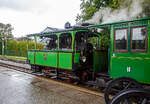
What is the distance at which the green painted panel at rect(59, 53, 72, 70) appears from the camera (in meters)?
6.32

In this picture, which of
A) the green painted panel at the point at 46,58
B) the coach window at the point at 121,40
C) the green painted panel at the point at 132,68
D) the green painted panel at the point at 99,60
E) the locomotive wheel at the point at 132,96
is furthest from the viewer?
the green painted panel at the point at 46,58

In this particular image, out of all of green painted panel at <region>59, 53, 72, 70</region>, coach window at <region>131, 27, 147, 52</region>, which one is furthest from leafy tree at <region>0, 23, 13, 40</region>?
coach window at <region>131, 27, 147, 52</region>

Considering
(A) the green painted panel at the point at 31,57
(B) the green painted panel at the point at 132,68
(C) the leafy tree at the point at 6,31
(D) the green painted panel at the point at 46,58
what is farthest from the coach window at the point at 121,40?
(C) the leafy tree at the point at 6,31

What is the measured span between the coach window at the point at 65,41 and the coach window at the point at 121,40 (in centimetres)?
230

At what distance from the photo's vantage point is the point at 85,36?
6621 millimetres

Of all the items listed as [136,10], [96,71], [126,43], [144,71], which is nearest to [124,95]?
[144,71]

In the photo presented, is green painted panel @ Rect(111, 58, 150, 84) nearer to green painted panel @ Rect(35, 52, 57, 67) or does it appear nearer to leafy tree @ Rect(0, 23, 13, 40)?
green painted panel @ Rect(35, 52, 57, 67)

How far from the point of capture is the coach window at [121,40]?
15.4 feet

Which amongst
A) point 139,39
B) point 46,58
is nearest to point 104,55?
point 139,39

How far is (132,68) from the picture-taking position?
443 centimetres

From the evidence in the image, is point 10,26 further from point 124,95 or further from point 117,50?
point 124,95

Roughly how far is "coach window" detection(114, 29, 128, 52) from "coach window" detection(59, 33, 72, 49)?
2.30 m

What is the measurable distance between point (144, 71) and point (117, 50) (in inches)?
46.0

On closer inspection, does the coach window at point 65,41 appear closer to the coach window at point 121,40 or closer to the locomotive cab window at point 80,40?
the locomotive cab window at point 80,40
